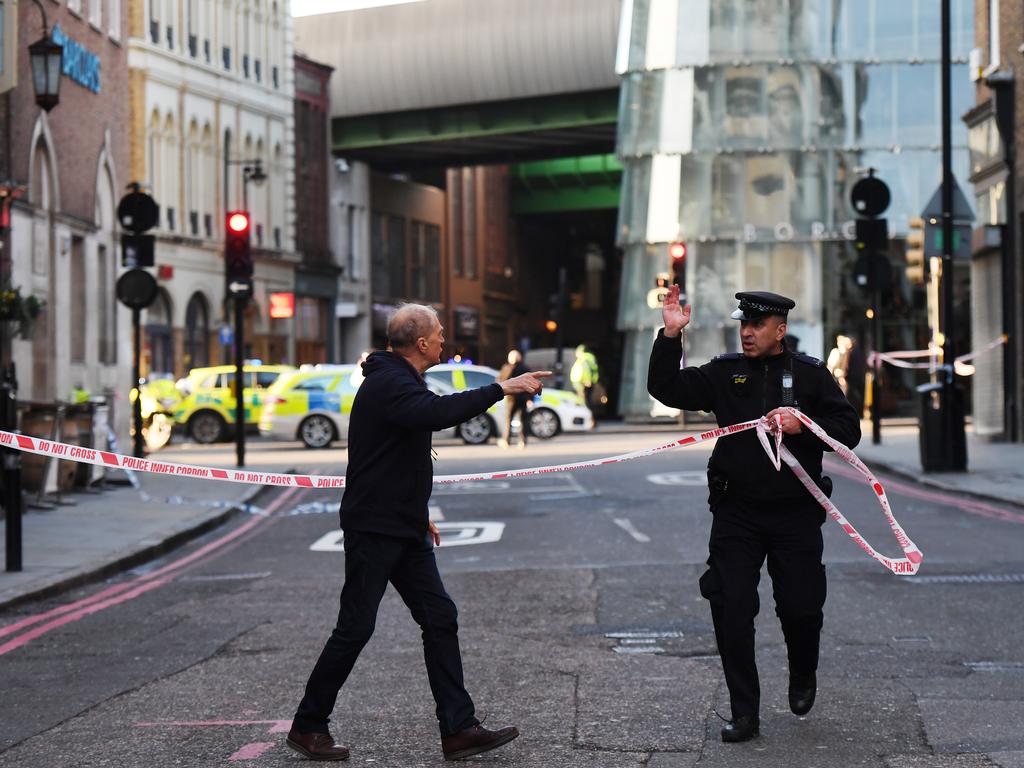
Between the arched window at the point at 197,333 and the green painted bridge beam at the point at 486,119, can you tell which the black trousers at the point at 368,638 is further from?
the green painted bridge beam at the point at 486,119

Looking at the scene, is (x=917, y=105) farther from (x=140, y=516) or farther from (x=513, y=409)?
(x=140, y=516)

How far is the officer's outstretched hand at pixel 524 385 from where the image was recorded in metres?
6.27

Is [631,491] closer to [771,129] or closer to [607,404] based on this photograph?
[771,129]

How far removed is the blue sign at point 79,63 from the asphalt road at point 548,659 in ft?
49.1

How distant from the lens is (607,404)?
57125 millimetres

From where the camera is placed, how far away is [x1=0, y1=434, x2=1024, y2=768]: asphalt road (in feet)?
22.5

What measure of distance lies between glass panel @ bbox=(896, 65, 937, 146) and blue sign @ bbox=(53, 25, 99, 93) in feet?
74.2

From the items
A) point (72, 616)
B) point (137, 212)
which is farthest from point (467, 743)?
point (137, 212)

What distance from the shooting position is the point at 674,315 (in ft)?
22.5

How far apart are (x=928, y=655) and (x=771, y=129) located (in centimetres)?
3864

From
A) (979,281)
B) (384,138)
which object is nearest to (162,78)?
(384,138)

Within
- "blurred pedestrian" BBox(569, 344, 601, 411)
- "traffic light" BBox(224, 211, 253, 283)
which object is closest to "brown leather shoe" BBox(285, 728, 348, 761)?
"traffic light" BBox(224, 211, 253, 283)

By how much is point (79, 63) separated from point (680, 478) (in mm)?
13404

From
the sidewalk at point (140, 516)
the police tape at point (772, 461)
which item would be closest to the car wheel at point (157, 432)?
the sidewalk at point (140, 516)
